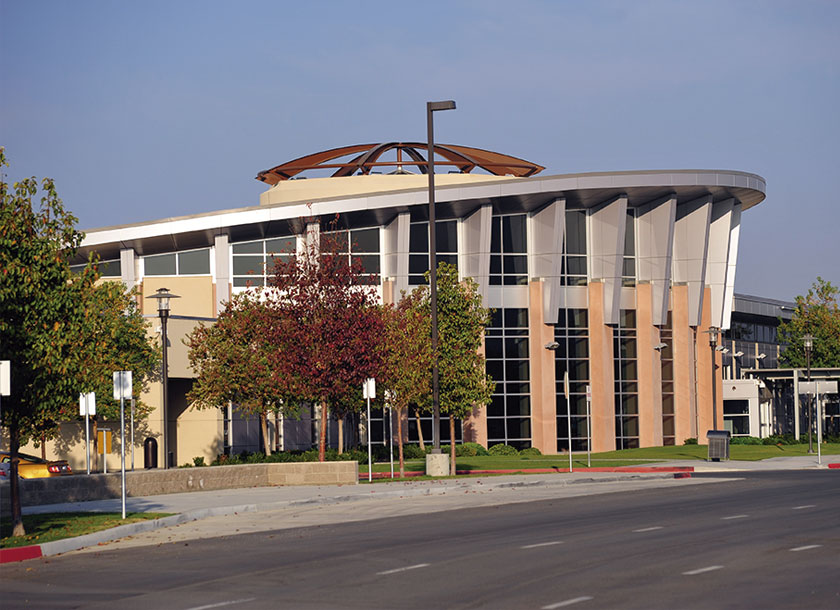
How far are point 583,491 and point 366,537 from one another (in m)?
12.7

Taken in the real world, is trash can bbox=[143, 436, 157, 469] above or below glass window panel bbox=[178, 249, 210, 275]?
below

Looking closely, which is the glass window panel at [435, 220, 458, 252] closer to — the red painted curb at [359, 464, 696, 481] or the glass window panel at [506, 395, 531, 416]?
the glass window panel at [506, 395, 531, 416]

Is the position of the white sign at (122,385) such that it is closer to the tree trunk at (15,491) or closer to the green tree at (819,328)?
the tree trunk at (15,491)

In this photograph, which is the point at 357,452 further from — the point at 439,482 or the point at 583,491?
the point at 583,491

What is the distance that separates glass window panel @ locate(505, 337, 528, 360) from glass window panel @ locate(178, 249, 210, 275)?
1543cm

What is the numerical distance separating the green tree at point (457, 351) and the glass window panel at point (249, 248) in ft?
50.7

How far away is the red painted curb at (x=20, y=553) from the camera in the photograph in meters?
17.4

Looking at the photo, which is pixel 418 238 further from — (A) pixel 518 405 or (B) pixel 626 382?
(B) pixel 626 382

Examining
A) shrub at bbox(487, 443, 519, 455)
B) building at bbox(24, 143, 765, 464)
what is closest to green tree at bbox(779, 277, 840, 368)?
building at bbox(24, 143, 765, 464)

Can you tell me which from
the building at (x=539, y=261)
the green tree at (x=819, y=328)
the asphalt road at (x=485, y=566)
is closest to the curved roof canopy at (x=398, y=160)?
the building at (x=539, y=261)

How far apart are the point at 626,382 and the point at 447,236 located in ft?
42.1

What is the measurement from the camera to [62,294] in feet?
66.4

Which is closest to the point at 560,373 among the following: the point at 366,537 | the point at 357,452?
the point at 357,452

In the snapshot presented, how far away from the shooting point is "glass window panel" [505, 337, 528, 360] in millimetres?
59281
